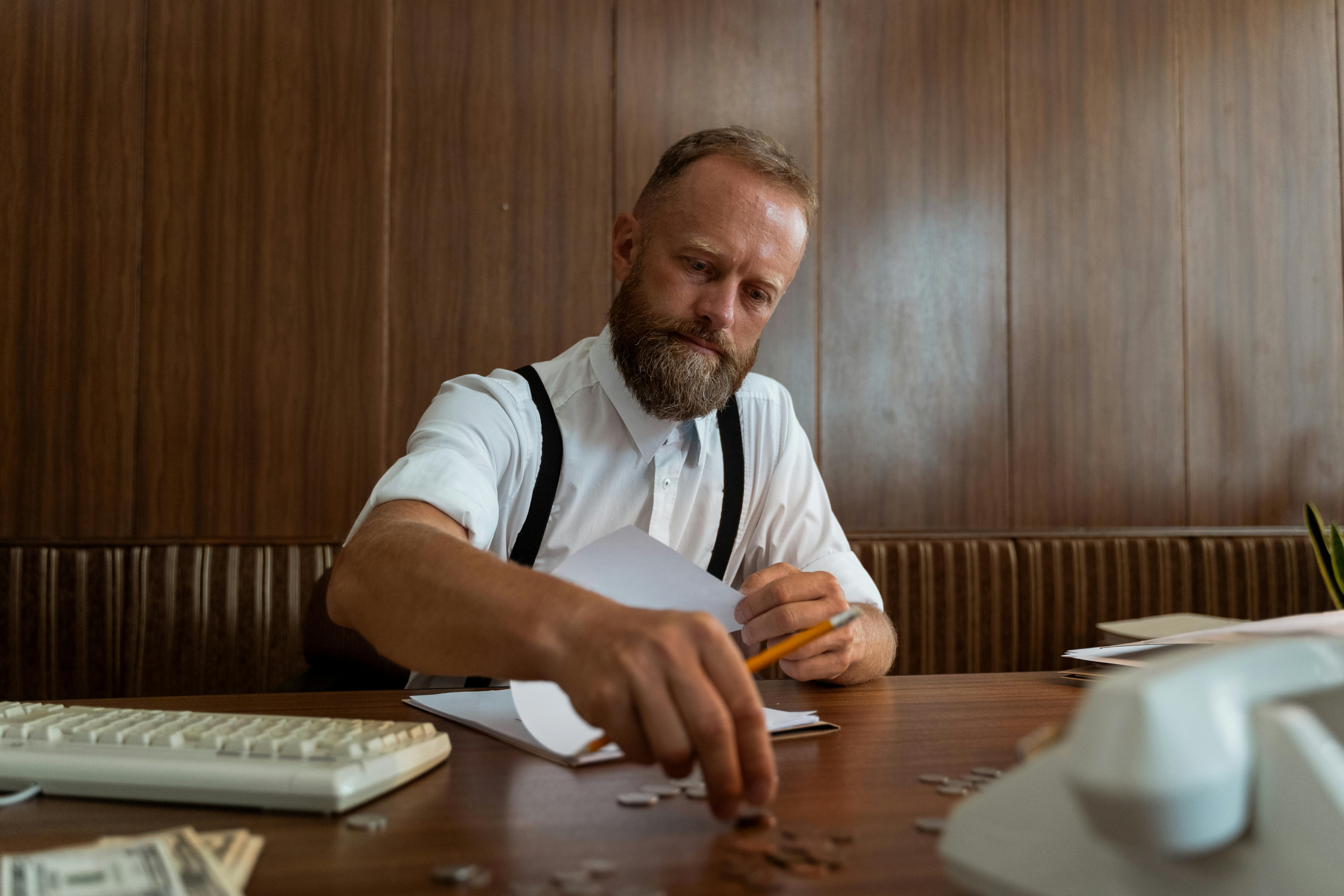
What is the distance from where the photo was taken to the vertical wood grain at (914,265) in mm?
2992

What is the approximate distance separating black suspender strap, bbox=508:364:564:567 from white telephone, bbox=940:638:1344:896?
120 cm

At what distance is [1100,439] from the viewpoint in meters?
3.17

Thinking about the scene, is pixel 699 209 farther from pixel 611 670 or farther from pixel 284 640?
pixel 284 640

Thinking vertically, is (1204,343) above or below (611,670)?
above

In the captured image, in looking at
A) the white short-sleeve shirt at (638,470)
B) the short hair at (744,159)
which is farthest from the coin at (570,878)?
the short hair at (744,159)

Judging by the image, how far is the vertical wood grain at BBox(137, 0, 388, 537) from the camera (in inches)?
100

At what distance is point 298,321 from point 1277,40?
3409mm

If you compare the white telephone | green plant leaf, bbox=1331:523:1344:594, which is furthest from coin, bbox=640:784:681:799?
green plant leaf, bbox=1331:523:1344:594

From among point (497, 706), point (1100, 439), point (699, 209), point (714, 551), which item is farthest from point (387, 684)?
point (1100, 439)

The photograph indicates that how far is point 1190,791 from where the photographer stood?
1.23 ft

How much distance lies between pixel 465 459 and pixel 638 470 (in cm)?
43

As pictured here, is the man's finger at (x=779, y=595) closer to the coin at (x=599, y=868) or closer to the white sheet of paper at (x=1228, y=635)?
the white sheet of paper at (x=1228, y=635)

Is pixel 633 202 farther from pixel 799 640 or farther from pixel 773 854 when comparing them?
pixel 773 854

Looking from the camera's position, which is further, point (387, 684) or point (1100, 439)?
point (1100, 439)
